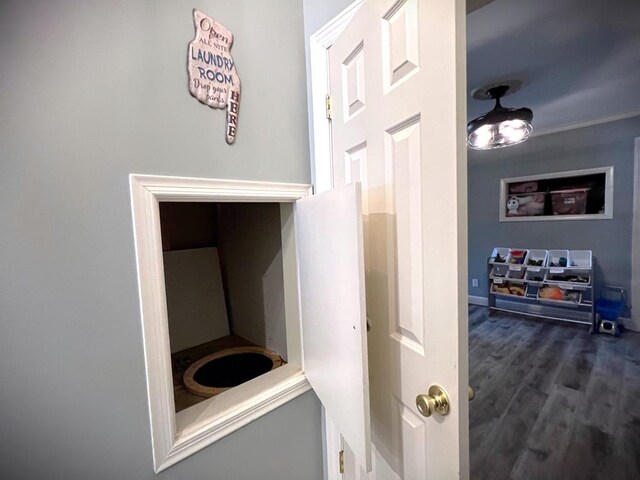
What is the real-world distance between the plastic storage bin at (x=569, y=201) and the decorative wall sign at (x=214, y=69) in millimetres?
4482

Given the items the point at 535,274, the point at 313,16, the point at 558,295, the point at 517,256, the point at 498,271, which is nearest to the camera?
the point at 313,16

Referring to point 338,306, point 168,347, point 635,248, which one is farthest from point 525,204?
point 168,347

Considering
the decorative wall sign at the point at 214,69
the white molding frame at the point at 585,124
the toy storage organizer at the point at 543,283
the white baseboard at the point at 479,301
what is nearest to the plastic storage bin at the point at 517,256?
the toy storage organizer at the point at 543,283

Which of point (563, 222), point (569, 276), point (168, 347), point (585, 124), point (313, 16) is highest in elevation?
point (585, 124)

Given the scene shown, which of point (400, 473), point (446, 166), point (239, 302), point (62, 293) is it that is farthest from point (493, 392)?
point (62, 293)

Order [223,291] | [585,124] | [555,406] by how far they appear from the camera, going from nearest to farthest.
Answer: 1. [223,291]
2. [555,406]
3. [585,124]

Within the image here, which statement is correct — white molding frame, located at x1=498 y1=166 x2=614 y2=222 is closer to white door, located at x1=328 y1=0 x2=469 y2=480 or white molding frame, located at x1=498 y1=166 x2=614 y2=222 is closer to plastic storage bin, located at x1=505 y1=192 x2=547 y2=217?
plastic storage bin, located at x1=505 y1=192 x2=547 y2=217

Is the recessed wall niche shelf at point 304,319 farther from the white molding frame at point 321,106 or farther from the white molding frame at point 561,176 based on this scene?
the white molding frame at point 561,176

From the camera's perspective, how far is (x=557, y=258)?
144 inches

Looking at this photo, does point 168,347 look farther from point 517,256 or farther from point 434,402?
point 517,256

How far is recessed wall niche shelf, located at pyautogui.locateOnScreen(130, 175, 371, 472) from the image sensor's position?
0.72m

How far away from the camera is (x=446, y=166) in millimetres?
597

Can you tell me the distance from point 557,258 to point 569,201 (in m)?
0.78

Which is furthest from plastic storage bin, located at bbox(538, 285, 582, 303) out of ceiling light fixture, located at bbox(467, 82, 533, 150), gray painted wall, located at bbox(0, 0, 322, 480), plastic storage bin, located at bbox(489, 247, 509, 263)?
gray painted wall, located at bbox(0, 0, 322, 480)
